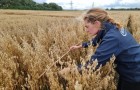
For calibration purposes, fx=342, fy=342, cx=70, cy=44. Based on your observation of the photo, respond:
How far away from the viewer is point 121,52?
3.70 meters

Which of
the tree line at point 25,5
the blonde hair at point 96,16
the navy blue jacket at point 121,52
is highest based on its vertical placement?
the blonde hair at point 96,16

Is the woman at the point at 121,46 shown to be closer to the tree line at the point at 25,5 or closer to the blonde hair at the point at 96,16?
the blonde hair at the point at 96,16

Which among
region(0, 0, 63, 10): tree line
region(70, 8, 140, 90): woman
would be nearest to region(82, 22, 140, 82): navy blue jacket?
region(70, 8, 140, 90): woman

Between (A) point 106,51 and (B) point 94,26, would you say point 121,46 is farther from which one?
(B) point 94,26

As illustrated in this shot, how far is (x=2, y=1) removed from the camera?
2635 inches

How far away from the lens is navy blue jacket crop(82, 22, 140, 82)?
11.6 ft

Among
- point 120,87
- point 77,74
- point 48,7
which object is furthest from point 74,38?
point 48,7

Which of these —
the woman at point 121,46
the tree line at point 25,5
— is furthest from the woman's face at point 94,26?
the tree line at point 25,5

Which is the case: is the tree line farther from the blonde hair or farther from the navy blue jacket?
the navy blue jacket

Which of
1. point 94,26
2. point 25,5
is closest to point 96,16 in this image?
point 94,26

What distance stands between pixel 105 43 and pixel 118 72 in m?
0.61

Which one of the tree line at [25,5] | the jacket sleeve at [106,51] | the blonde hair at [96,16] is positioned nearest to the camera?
the jacket sleeve at [106,51]

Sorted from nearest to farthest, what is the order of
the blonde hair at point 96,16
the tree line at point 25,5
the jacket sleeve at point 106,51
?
1. the jacket sleeve at point 106,51
2. the blonde hair at point 96,16
3. the tree line at point 25,5

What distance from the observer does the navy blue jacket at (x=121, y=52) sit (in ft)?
11.6
